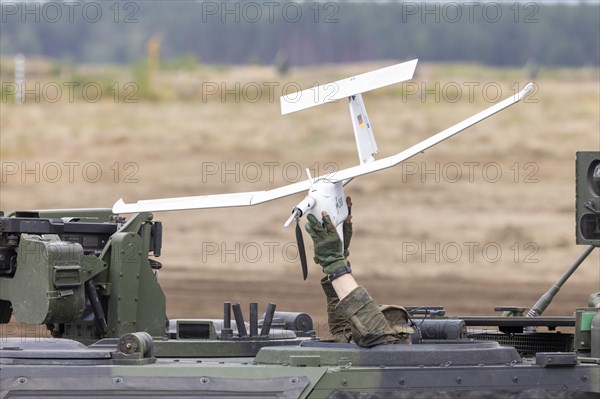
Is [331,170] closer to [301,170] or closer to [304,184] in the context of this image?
[301,170]

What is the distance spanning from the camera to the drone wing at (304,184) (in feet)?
27.8

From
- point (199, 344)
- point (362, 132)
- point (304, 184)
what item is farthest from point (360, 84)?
point (199, 344)

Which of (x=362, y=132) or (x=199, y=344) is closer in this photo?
(x=199, y=344)

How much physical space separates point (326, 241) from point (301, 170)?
62.2 ft

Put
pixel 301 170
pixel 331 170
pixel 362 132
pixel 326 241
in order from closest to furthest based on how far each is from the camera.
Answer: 1. pixel 326 241
2. pixel 362 132
3. pixel 331 170
4. pixel 301 170

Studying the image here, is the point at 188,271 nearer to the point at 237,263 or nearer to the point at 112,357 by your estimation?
the point at 237,263

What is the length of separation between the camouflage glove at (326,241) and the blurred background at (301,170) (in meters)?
10.4

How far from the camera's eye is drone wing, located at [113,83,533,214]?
27.8 ft

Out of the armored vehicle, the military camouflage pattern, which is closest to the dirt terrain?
the armored vehicle

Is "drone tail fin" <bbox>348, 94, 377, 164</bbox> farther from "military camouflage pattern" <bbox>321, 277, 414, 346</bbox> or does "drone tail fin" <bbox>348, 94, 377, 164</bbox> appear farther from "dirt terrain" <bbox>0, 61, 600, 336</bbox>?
"dirt terrain" <bbox>0, 61, 600, 336</bbox>

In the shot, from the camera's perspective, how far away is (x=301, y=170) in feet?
89.2

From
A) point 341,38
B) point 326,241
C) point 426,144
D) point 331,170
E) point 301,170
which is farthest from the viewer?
point 341,38

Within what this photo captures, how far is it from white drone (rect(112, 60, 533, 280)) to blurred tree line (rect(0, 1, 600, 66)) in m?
50.6

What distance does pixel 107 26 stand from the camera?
251 feet
